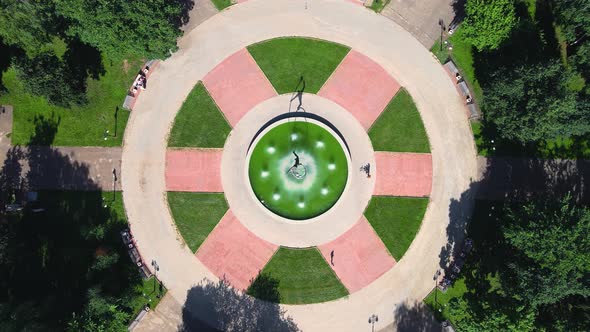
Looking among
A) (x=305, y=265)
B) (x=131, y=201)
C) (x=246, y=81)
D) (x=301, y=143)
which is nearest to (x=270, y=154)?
(x=301, y=143)

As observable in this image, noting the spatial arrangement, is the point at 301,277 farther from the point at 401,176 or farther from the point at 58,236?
the point at 58,236

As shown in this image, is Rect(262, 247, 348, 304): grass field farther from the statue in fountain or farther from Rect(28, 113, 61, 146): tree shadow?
Rect(28, 113, 61, 146): tree shadow

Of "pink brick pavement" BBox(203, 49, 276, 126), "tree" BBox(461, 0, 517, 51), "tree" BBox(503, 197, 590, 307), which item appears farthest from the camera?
"pink brick pavement" BBox(203, 49, 276, 126)

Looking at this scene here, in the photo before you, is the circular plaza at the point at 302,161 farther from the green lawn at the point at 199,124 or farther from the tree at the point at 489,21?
the tree at the point at 489,21

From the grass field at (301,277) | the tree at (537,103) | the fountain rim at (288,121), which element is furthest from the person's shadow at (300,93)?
the tree at (537,103)

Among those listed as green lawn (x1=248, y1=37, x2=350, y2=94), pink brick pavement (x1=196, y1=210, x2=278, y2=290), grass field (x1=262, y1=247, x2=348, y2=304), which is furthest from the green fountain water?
green lawn (x1=248, y1=37, x2=350, y2=94)

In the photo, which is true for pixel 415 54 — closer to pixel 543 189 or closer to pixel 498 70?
pixel 498 70
